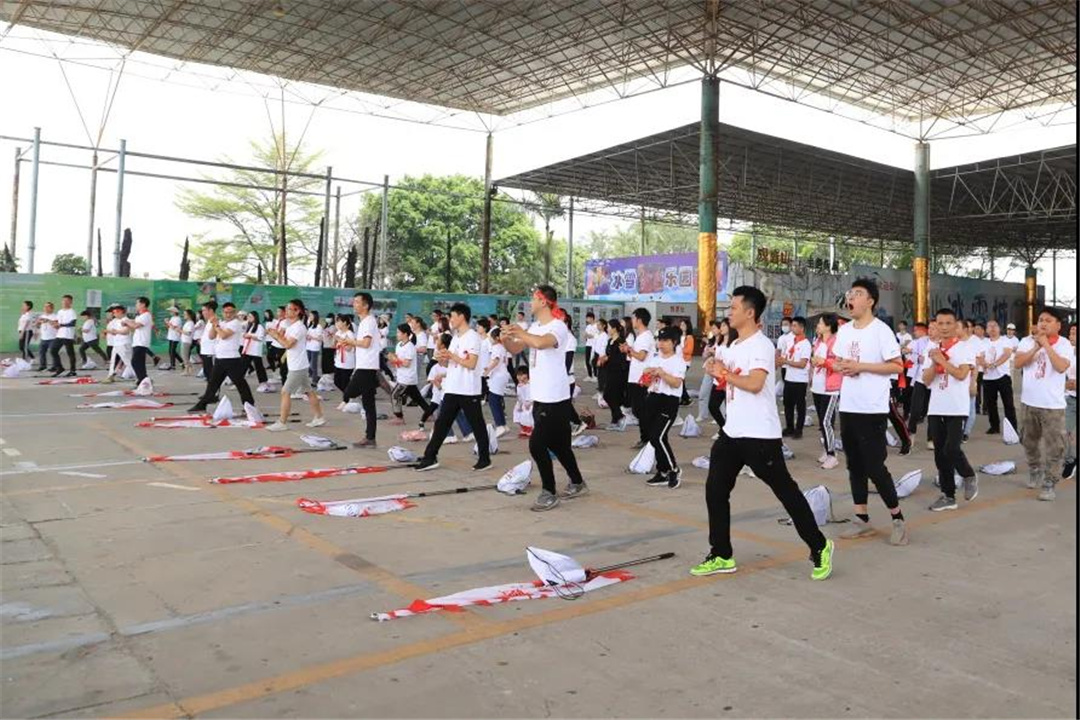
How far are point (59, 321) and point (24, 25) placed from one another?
979 centimetres

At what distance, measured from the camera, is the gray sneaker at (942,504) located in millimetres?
6362

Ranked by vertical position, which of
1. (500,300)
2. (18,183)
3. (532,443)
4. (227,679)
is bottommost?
(227,679)

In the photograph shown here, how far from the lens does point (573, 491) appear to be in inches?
263

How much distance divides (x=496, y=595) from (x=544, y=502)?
216 cm

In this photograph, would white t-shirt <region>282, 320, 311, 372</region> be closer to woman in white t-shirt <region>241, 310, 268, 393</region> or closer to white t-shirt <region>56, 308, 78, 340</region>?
woman in white t-shirt <region>241, 310, 268, 393</region>

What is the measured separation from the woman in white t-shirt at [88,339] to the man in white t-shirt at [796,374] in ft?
49.5

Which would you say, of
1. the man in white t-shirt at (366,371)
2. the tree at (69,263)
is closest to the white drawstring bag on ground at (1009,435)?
the man in white t-shirt at (366,371)

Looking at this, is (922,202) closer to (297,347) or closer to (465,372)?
(297,347)

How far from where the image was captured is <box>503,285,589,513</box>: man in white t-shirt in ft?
20.7

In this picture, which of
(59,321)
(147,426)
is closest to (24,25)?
(59,321)

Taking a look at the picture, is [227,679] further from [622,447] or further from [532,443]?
[622,447]

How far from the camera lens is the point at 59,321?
16.3 m

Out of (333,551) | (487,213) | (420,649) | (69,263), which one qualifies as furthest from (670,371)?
(69,263)

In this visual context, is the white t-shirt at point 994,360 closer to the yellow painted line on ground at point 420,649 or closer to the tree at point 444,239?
the yellow painted line on ground at point 420,649
